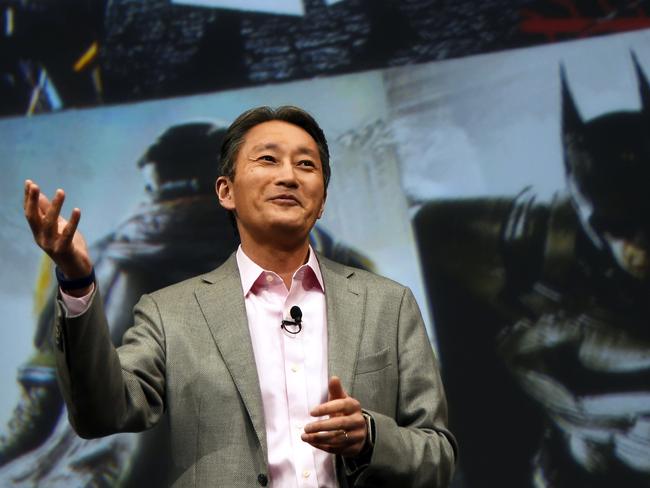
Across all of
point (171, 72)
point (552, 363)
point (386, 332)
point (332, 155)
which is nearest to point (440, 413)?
point (386, 332)

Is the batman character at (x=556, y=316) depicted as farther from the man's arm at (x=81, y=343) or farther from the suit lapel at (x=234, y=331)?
the man's arm at (x=81, y=343)

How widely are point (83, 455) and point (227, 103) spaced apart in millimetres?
1235

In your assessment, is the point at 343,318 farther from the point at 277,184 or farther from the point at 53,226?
the point at 53,226

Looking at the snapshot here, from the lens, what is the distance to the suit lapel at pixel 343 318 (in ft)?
6.13

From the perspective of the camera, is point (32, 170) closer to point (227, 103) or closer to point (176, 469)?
point (227, 103)

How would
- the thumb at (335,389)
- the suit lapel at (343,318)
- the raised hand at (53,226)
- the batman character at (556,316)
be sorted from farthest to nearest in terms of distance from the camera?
1. the batman character at (556,316)
2. the suit lapel at (343,318)
3. the thumb at (335,389)
4. the raised hand at (53,226)

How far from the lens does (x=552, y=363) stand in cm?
287

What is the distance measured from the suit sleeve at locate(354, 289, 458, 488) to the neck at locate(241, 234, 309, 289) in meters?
0.26

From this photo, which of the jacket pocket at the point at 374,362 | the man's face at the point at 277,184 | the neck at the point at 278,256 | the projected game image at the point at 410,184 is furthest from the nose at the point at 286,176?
the projected game image at the point at 410,184

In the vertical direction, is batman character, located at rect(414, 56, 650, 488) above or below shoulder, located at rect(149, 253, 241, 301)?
below

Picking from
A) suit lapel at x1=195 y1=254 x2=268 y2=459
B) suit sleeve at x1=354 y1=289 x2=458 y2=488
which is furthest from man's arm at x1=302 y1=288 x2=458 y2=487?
suit lapel at x1=195 y1=254 x2=268 y2=459

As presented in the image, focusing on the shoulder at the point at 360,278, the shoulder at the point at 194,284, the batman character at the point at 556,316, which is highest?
the shoulder at the point at 194,284

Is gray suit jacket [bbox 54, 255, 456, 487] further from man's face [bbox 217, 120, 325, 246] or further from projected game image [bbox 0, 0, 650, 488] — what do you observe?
projected game image [bbox 0, 0, 650, 488]

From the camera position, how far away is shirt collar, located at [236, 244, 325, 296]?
200cm
